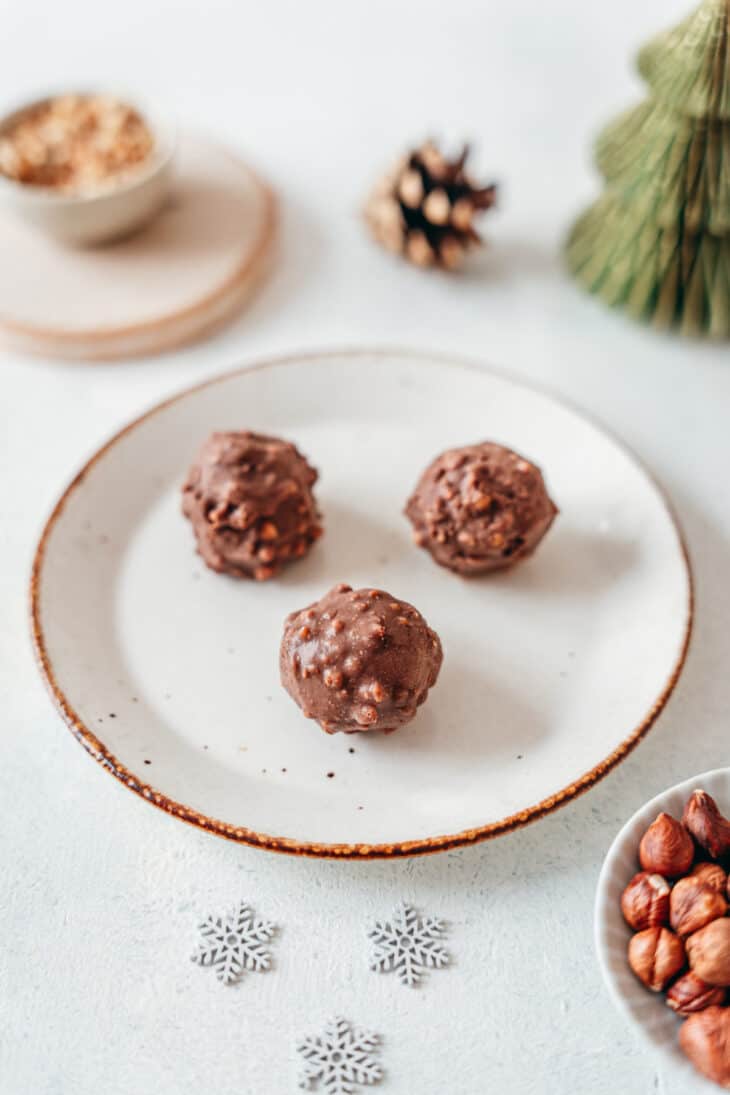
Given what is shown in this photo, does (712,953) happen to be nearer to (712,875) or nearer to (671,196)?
(712,875)

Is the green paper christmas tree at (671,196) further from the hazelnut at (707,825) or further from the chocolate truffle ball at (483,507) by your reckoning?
the hazelnut at (707,825)

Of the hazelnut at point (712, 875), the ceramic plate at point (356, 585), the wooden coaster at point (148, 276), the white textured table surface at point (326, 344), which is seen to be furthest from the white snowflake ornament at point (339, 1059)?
the wooden coaster at point (148, 276)

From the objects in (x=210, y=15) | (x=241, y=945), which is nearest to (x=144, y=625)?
(x=241, y=945)

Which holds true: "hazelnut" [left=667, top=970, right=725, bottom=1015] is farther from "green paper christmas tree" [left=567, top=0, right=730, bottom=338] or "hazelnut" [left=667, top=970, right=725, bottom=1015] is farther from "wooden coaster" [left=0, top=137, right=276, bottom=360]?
"wooden coaster" [left=0, top=137, right=276, bottom=360]

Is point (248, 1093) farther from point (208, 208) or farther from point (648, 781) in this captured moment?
point (208, 208)

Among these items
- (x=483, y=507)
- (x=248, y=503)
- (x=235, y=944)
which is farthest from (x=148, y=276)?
(x=235, y=944)
